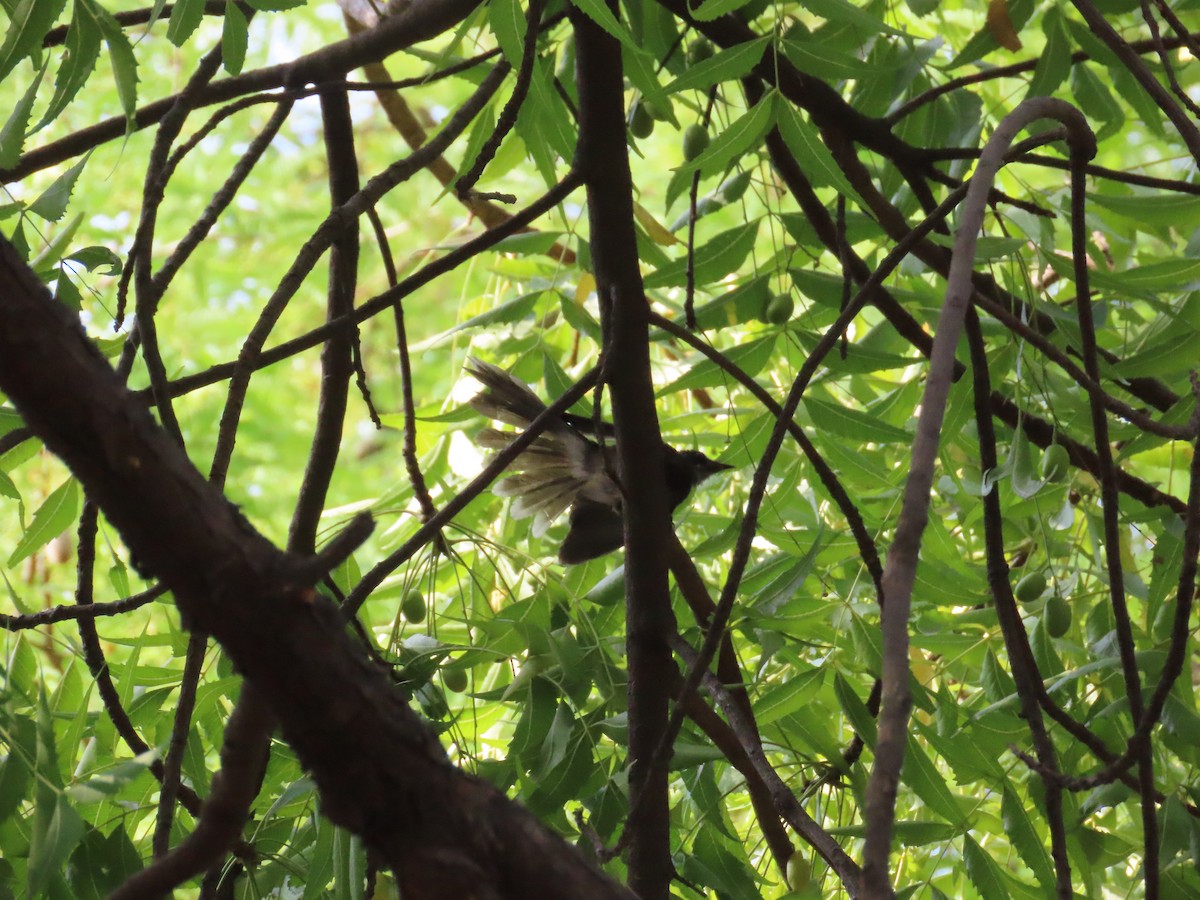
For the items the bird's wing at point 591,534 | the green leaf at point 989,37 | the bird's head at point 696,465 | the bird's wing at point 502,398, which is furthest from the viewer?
the bird's head at point 696,465

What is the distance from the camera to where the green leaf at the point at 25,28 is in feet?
4.03

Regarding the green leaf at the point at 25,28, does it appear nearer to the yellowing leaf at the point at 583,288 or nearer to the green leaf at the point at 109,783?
the green leaf at the point at 109,783

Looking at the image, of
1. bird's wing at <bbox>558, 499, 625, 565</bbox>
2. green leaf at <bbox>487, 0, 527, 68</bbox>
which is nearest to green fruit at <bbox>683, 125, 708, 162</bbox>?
green leaf at <bbox>487, 0, 527, 68</bbox>

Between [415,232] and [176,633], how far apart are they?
3696 millimetres

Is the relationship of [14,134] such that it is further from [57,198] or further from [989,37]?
[989,37]

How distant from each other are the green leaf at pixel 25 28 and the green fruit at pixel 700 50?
41.4 inches

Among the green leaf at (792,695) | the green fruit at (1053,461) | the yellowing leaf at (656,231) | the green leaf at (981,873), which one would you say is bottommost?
the green leaf at (981,873)

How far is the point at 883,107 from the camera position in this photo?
2076 mm

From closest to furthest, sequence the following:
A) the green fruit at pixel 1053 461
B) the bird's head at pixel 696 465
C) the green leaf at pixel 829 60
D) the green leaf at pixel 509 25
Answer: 1. the green leaf at pixel 509 25
2. the green leaf at pixel 829 60
3. the green fruit at pixel 1053 461
4. the bird's head at pixel 696 465

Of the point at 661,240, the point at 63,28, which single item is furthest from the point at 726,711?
the point at 661,240

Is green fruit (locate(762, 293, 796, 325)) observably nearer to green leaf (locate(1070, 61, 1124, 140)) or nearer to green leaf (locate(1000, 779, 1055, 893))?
green leaf (locate(1070, 61, 1124, 140))

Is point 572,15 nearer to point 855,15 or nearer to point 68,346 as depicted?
point 855,15

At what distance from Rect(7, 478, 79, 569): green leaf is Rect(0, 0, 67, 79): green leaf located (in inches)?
23.8

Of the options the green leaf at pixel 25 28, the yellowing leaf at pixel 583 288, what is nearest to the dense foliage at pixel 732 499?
the green leaf at pixel 25 28
